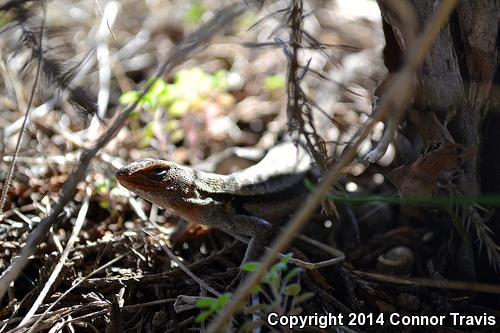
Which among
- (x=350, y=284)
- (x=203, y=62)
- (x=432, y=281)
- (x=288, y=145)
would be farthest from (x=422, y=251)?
(x=203, y=62)

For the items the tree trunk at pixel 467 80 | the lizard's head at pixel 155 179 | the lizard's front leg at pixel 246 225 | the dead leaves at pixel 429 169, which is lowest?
the lizard's front leg at pixel 246 225

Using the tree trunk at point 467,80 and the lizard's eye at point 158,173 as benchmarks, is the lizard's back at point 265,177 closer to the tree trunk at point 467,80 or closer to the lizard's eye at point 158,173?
the lizard's eye at point 158,173

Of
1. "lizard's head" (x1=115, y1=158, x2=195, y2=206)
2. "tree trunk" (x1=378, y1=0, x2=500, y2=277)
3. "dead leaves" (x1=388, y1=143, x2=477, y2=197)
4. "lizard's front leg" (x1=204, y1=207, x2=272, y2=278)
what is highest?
"tree trunk" (x1=378, y1=0, x2=500, y2=277)

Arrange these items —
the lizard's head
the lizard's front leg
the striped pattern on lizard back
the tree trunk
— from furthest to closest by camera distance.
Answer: the striped pattern on lizard back, the lizard's front leg, the lizard's head, the tree trunk

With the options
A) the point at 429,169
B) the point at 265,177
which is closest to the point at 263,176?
the point at 265,177

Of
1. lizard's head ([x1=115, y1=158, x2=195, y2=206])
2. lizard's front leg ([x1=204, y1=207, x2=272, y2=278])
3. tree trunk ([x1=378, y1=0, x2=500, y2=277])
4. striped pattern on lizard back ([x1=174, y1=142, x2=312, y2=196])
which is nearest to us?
tree trunk ([x1=378, y1=0, x2=500, y2=277])

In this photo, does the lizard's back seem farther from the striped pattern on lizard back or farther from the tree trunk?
the tree trunk

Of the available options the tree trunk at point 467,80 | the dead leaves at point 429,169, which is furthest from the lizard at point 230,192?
the tree trunk at point 467,80

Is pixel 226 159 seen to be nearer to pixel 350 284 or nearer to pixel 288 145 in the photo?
pixel 288 145

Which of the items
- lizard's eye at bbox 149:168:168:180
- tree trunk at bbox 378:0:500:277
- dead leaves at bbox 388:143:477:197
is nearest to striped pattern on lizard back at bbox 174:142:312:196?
lizard's eye at bbox 149:168:168:180
